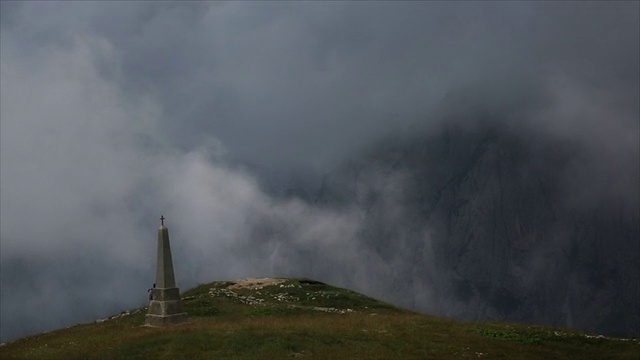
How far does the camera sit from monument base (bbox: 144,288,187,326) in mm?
29094

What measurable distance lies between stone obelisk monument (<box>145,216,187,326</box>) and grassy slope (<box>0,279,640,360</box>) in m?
0.92

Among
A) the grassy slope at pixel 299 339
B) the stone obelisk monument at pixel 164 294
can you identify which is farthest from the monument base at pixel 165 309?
the grassy slope at pixel 299 339

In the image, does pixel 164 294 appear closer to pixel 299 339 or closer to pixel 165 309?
pixel 165 309

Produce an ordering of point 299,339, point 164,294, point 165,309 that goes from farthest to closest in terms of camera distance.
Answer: point 164,294, point 165,309, point 299,339

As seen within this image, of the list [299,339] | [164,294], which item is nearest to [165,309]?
[164,294]

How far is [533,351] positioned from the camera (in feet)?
78.6

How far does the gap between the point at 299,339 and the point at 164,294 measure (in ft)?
32.1

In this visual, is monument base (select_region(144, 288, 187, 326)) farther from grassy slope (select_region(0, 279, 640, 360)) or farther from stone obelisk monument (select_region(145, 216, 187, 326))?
grassy slope (select_region(0, 279, 640, 360))

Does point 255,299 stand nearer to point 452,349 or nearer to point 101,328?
point 101,328

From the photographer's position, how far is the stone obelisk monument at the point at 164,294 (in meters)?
29.2

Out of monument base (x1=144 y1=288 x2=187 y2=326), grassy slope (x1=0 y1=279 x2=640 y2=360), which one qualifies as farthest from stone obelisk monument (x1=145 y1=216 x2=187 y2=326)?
grassy slope (x1=0 y1=279 x2=640 y2=360)

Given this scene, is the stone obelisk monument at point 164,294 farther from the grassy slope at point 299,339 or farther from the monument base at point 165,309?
the grassy slope at point 299,339

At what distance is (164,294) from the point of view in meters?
29.5

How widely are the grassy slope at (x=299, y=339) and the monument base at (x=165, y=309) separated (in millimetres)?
795
